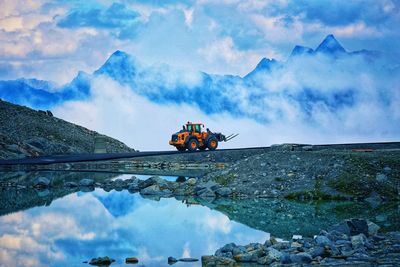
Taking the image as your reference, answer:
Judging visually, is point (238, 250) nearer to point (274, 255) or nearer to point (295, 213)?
point (274, 255)

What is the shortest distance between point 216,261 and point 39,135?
1701 inches

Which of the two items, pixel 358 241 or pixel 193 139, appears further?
pixel 193 139

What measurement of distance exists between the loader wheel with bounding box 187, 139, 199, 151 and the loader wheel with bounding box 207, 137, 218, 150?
2.57 ft

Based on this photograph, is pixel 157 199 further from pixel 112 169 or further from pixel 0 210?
pixel 112 169

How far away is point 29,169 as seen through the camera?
38.3 metres

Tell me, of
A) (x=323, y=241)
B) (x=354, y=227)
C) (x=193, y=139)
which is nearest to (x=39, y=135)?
(x=193, y=139)

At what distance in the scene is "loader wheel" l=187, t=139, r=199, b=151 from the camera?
43.2m

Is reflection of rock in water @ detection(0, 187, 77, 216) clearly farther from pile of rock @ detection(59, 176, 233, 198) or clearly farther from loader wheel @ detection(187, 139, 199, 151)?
loader wheel @ detection(187, 139, 199, 151)

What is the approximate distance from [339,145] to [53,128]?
86.0 ft

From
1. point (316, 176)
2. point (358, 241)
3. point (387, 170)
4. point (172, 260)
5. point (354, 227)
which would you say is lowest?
point (172, 260)

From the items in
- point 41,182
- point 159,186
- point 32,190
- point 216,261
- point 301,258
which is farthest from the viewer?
point 41,182

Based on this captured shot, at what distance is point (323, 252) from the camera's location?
14.2 m

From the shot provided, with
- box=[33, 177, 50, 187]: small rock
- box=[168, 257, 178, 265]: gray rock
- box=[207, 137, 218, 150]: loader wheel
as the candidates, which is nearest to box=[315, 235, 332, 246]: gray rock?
box=[168, 257, 178, 265]: gray rock

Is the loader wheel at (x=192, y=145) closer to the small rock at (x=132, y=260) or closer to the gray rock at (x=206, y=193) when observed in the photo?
the gray rock at (x=206, y=193)
